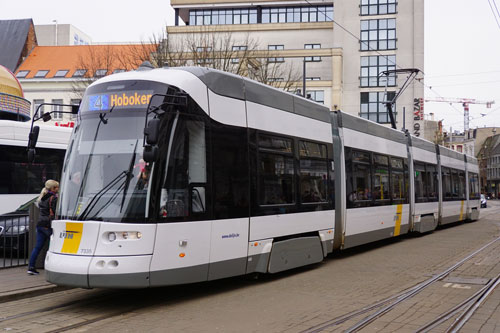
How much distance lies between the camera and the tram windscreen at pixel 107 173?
7391mm

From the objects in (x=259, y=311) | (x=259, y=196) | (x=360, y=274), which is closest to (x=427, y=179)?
(x=360, y=274)

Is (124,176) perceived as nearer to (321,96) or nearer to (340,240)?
(340,240)

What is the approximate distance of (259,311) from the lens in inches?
290

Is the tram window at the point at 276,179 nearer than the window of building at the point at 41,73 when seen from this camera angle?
Yes

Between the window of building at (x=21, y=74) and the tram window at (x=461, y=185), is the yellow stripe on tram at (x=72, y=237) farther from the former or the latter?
the window of building at (x=21, y=74)

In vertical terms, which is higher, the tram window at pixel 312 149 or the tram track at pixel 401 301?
the tram window at pixel 312 149

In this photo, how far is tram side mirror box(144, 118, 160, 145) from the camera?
7062mm

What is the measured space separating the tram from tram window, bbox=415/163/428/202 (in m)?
7.63

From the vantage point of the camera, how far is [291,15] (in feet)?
173

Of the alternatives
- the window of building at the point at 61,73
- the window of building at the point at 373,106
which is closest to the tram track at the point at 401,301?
the window of building at the point at 373,106

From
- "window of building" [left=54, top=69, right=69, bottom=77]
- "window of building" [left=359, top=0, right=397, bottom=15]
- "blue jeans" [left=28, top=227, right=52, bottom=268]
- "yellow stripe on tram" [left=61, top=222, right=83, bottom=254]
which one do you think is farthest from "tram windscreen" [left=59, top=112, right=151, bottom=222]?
"window of building" [left=54, top=69, right=69, bottom=77]

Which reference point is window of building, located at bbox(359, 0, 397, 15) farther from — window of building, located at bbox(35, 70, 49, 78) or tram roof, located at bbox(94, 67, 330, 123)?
tram roof, located at bbox(94, 67, 330, 123)

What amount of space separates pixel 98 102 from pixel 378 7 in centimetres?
4613

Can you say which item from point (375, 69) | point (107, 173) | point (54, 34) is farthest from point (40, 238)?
point (54, 34)
